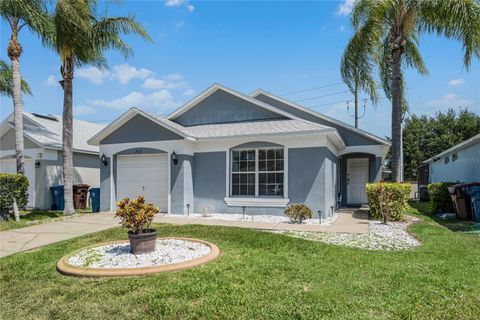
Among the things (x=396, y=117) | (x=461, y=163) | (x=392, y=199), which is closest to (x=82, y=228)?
(x=392, y=199)

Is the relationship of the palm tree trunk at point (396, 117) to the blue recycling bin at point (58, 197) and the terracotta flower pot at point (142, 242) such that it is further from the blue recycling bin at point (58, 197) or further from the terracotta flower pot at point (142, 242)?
the blue recycling bin at point (58, 197)

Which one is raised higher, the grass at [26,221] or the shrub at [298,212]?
the shrub at [298,212]

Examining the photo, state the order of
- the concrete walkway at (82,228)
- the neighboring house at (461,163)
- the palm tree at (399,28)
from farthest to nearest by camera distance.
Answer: the neighboring house at (461,163) → the palm tree at (399,28) → the concrete walkway at (82,228)

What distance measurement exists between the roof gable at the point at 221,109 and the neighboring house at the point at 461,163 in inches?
376

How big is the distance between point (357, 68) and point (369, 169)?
211 inches

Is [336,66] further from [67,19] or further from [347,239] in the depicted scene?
[67,19]

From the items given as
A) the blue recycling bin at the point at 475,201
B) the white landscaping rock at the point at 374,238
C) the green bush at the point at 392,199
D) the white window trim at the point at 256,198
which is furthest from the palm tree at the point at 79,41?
the blue recycling bin at the point at 475,201

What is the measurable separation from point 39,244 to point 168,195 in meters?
5.58

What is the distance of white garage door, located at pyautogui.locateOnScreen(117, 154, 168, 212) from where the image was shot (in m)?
13.8

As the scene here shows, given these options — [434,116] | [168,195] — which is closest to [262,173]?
[168,195]

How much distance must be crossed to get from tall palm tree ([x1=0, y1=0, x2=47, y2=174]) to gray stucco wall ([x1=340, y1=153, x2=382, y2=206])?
15.0 m

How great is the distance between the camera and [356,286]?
5.02 m

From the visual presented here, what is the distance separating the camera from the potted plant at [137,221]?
623 centimetres

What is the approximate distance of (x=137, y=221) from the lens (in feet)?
20.7
